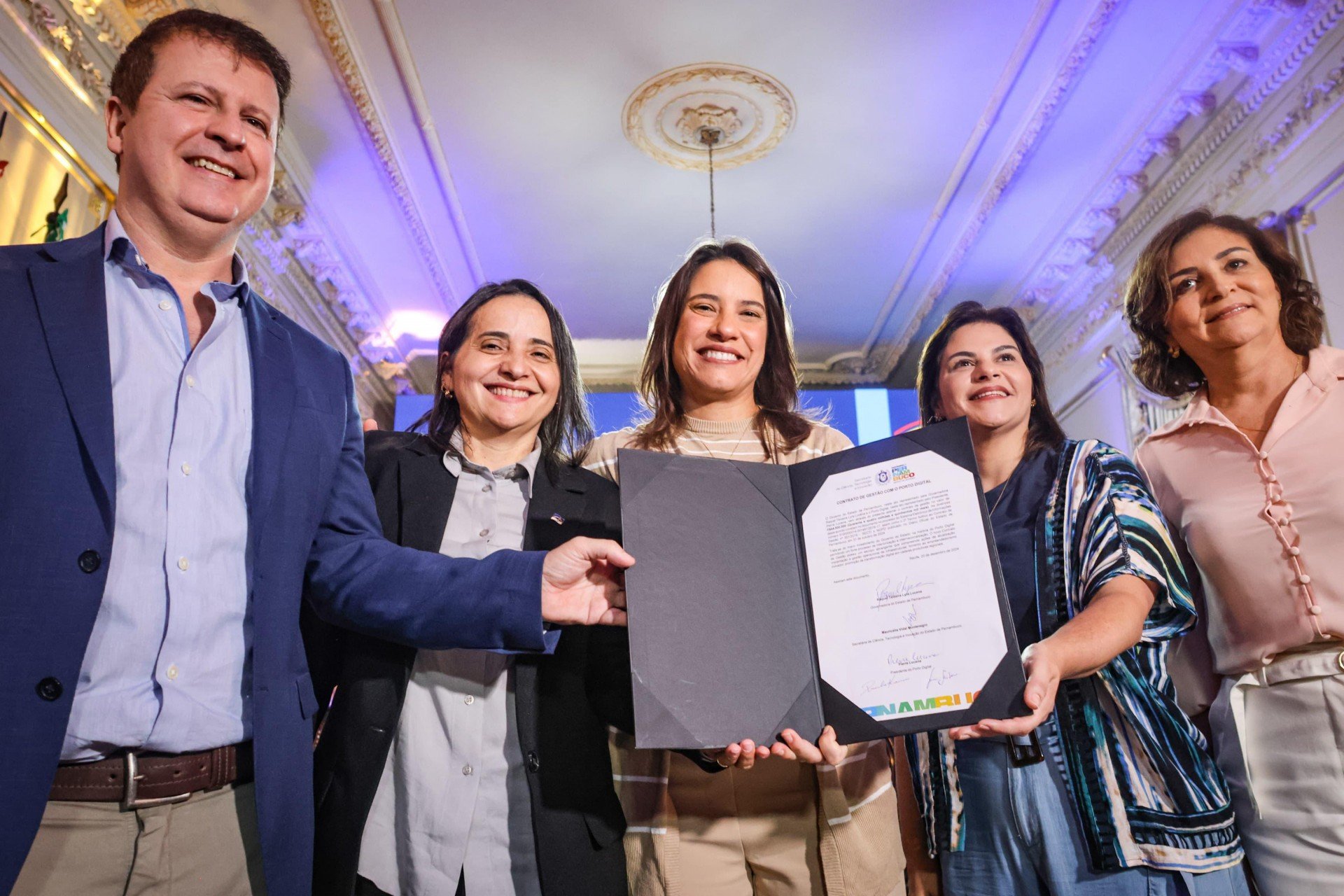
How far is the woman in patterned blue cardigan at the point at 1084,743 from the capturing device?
4.57 ft

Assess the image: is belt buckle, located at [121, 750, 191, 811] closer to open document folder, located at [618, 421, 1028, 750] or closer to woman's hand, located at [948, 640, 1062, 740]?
open document folder, located at [618, 421, 1028, 750]

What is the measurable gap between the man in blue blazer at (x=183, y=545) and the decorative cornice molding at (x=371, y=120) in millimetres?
3253

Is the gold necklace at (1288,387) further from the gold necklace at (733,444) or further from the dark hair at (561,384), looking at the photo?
the dark hair at (561,384)

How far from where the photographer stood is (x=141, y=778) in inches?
40.9

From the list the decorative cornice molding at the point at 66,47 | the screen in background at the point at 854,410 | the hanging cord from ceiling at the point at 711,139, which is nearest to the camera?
the decorative cornice molding at the point at 66,47

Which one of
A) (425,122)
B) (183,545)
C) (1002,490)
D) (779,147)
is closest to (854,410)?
(779,147)

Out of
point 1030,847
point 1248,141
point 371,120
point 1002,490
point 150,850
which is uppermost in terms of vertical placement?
point 371,120

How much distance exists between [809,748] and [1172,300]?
57.0 inches

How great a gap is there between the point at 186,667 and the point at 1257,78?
5.11 meters

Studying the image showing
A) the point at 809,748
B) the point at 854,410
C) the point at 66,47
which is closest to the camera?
the point at 809,748

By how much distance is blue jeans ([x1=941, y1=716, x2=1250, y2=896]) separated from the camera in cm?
140

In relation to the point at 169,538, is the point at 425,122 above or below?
above

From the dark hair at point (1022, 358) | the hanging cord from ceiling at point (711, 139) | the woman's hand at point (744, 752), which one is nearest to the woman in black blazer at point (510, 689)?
the woman's hand at point (744, 752)

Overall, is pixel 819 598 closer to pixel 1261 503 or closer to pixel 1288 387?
pixel 1261 503
